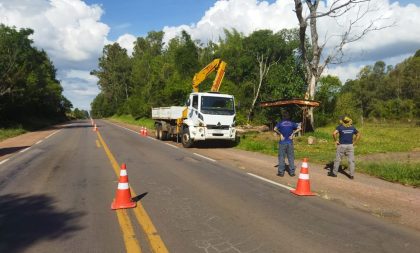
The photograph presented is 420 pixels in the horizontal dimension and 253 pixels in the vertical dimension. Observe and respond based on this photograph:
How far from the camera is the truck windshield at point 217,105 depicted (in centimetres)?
1914

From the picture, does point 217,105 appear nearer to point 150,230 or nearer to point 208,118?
point 208,118

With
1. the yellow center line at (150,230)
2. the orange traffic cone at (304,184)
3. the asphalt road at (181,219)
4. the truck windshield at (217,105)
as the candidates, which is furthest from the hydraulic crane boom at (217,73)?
the yellow center line at (150,230)

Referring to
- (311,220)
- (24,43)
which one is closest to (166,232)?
(311,220)

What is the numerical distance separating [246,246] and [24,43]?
4584 cm

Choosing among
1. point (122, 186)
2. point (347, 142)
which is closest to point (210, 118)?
point (347, 142)

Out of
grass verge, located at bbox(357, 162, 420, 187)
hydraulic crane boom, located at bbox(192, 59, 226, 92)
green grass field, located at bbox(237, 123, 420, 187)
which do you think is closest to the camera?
grass verge, located at bbox(357, 162, 420, 187)

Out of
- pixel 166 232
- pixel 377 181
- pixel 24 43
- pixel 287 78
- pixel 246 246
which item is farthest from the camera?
pixel 24 43

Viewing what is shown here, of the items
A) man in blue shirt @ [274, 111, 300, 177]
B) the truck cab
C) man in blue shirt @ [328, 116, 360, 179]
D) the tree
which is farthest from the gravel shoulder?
the tree

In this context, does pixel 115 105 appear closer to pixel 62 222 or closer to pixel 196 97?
pixel 196 97

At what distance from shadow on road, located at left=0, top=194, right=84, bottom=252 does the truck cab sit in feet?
36.7

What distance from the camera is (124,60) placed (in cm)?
9369

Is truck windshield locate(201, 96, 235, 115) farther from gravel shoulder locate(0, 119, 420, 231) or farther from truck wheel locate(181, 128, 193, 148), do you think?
gravel shoulder locate(0, 119, 420, 231)

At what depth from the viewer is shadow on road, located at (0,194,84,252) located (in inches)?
220

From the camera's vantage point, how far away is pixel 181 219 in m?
6.56
